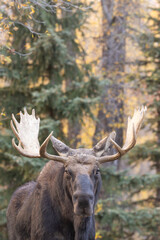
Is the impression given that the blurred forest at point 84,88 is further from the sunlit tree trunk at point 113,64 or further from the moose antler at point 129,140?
the moose antler at point 129,140

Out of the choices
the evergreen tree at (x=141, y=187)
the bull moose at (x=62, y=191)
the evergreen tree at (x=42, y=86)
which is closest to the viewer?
the bull moose at (x=62, y=191)

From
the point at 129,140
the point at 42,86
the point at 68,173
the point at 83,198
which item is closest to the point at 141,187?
the point at 42,86

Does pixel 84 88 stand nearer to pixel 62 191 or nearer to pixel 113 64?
pixel 113 64

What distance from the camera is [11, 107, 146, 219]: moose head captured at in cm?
446

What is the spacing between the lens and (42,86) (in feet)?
31.6

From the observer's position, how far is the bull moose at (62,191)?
462 centimetres

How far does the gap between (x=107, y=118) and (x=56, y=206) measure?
6835mm

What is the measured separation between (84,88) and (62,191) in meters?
4.38

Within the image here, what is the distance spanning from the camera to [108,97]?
37.3 ft

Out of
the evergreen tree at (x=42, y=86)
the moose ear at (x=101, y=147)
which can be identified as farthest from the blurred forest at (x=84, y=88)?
the moose ear at (x=101, y=147)

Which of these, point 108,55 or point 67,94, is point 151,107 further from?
point 67,94

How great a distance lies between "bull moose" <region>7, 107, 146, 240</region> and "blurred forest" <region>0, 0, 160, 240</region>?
2.25 metres

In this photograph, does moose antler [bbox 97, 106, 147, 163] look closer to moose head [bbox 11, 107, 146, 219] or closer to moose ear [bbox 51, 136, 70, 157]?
moose head [bbox 11, 107, 146, 219]

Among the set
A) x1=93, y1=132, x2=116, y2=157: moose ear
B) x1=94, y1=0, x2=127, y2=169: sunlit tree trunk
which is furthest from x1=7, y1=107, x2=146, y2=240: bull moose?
x1=94, y1=0, x2=127, y2=169: sunlit tree trunk
